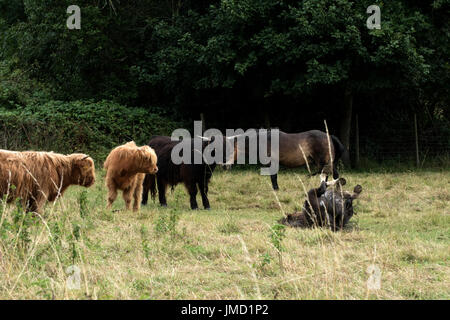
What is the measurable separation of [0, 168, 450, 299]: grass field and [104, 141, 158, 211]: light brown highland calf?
53cm

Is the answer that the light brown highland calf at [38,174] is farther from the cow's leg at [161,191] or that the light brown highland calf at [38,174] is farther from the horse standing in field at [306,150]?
the horse standing in field at [306,150]

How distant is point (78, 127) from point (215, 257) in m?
11.9

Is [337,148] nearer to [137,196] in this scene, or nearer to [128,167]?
[137,196]

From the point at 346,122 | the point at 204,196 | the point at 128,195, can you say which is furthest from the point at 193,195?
the point at 346,122

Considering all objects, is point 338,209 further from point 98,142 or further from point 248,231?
point 98,142

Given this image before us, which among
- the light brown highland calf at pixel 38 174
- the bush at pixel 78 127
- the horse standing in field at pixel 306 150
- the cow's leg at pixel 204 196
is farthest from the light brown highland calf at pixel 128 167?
the bush at pixel 78 127

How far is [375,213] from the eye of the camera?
904 cm

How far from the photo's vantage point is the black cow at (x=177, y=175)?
10.2m

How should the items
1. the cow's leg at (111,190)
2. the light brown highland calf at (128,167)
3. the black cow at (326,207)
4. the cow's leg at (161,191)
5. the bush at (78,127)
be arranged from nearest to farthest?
the black cow at (326,207), the light brown highland calf at (128,167), the cow's leg at (111,190), the cow's leg at (161,191), the bush at (78,127)

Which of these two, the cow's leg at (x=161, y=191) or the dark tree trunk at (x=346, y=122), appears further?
the dark tree trunk at (x=346, y=122)

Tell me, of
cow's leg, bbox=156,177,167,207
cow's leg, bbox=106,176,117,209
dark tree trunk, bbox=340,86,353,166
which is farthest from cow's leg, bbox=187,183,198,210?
dark tree trunk, bbox=340,86,353,166

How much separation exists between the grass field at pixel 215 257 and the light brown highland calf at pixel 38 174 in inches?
18.7

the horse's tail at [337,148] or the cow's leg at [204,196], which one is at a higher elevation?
the horse's tail at [337,148]
